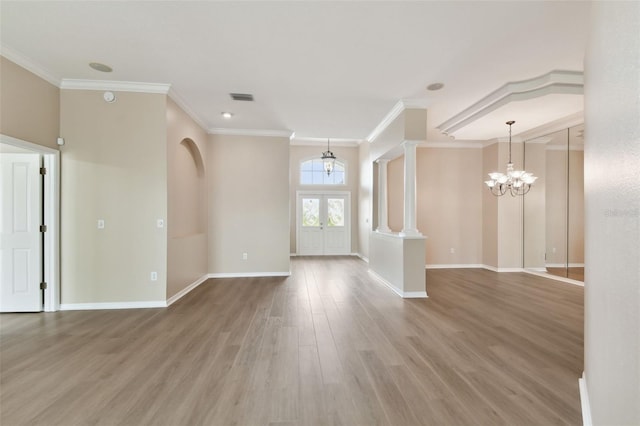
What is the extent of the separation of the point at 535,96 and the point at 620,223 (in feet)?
11.8

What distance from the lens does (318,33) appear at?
2.64m

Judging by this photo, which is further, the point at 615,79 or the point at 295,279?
the point at 295,279

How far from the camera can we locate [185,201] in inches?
190

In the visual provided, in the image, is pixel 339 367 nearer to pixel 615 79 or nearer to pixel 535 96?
pixel 615 79

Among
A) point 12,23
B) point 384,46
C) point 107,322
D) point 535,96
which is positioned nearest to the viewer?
point 12,23

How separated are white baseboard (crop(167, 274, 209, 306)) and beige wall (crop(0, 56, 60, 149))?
2581 mm

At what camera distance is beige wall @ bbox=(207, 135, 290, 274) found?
570 cm

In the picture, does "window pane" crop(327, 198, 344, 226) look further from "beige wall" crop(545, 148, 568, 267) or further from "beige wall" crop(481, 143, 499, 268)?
"beige wall" crop(545, 148, 568, 267)

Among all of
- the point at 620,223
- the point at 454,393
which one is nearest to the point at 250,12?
the point at 620,223

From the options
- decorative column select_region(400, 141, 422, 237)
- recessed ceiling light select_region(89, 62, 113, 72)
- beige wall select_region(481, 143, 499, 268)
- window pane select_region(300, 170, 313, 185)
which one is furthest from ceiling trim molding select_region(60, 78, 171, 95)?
beige wall select_region(481, 143, 499, 268)

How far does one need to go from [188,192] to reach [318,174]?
460cm

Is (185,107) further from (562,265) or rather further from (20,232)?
(562,265)

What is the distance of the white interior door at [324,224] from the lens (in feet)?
28.6

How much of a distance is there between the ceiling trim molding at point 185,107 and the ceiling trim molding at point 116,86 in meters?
0.15
